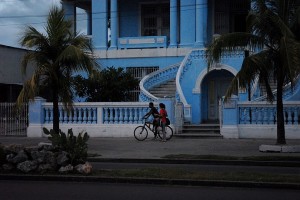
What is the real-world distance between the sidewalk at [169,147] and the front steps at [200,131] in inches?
28.6

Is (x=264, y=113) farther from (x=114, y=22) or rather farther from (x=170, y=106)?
(x=114, y=22)

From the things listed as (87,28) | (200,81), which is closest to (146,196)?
(200,81)

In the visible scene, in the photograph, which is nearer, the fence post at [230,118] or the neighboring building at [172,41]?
the fence post at [230,118]

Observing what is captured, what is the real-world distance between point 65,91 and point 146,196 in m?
8.57

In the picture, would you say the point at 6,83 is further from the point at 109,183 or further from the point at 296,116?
the point at 109,183

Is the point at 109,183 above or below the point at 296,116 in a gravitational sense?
below

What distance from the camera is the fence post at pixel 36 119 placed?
23.0 meters

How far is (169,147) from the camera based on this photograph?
1830 cm

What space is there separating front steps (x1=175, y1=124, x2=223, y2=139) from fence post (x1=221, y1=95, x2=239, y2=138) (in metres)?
0.38

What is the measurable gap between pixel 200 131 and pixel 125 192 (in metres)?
13.0

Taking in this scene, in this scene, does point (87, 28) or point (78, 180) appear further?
point (87, 28)

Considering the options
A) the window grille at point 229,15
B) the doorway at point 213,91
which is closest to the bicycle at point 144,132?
the doorway at point 213,91

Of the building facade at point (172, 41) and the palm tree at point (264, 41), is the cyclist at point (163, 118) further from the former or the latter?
the palm tree at point (264, 41)

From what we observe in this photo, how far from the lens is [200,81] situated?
25453 mm
